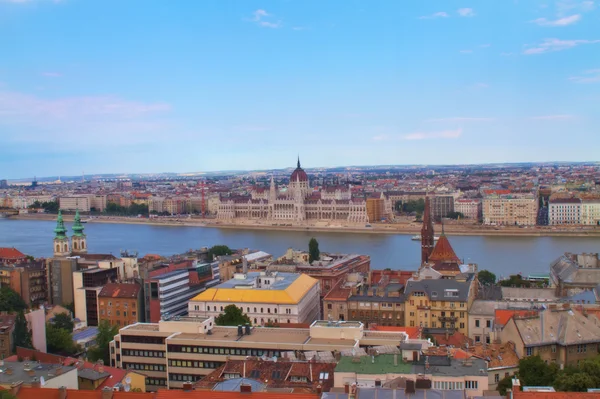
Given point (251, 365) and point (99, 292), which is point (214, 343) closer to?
point (251, 365)

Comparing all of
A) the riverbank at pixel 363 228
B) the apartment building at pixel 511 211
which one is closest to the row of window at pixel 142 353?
the riverbank at pixel 363 228

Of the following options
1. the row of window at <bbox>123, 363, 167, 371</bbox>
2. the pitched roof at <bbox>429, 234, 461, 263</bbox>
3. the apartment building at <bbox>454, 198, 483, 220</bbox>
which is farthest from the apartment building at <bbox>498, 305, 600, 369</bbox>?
the apartment building at <bbox>454, 198, 483, 220</bbox>

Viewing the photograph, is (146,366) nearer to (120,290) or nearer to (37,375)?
(37,375)

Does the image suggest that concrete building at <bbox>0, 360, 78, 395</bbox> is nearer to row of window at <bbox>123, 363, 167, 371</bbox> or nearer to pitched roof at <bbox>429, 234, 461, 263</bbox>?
row of window at <bbox>123, 363, 167, 371</bbox>

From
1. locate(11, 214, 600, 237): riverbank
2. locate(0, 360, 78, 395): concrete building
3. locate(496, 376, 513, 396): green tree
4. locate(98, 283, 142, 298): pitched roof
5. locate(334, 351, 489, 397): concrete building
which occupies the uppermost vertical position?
locate(334, 351, 489, 397): concrete building

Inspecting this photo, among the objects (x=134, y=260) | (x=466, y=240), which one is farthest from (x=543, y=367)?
(x=466, y=240)

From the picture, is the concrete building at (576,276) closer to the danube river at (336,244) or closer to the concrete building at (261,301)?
the concrete building at (261,301)
